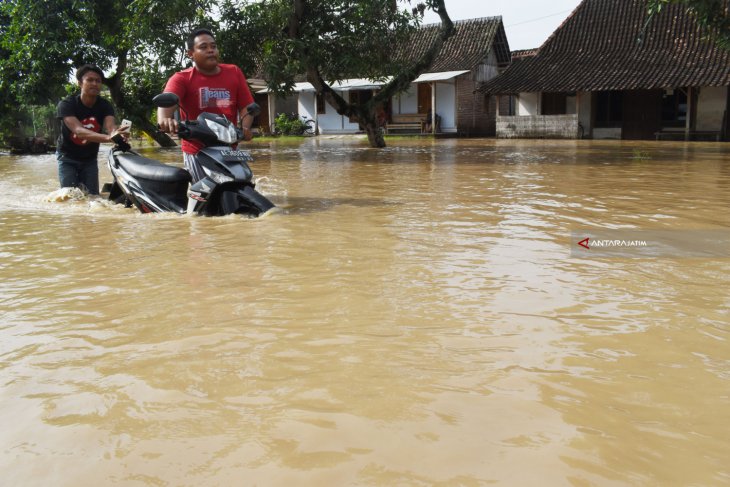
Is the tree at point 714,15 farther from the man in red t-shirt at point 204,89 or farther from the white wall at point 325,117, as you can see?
the white wall at point 325,117

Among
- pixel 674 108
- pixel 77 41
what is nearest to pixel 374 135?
pixel 77 41

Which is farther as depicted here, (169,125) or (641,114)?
(641,114)

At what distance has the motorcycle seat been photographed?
5.87 meters

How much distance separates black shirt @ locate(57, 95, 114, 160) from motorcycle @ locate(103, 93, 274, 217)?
559mm

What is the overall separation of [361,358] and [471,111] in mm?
26143

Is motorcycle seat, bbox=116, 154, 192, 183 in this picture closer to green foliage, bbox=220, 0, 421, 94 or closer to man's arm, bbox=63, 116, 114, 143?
man's arm, bbox=63, 116, 114, 143

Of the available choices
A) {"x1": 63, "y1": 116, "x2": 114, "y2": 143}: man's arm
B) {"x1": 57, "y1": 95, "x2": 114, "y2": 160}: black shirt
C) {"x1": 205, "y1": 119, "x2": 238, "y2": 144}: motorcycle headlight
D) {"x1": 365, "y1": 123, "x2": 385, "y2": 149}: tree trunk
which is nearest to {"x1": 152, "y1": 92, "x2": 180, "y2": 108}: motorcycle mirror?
{"x1": 205, "y1": 119, "x2": 238, "y2": 144}: motorcycle headlight

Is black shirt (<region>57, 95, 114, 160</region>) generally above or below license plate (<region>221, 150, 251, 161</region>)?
above

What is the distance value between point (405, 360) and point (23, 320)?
5.96ft

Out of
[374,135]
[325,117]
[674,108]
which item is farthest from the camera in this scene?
[325,117]

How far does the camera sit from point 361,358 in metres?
2.42

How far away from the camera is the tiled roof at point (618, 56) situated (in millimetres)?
19906

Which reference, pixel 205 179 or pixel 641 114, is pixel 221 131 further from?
pixel 641 114

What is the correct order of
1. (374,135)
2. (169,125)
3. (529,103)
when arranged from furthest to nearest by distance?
(529,103)
(374,135)
(169,125)
